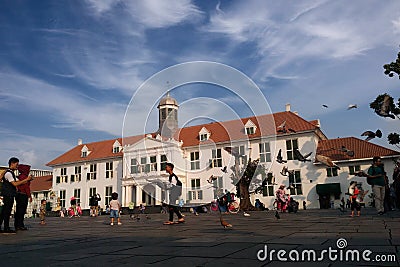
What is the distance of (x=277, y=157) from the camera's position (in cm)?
4050

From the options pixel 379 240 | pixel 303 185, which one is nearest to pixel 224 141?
pixel 303 185

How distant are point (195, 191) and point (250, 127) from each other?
11.0 metres

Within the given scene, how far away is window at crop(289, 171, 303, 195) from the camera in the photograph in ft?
129

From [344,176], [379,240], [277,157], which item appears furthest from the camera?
[277,157]

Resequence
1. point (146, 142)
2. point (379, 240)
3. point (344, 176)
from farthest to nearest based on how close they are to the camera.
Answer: point (146, 142)
point (344, 176)
point (379, 240)

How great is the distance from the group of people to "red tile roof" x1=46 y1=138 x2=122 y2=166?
139 ft

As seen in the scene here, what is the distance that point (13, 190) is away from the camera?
9.16 m

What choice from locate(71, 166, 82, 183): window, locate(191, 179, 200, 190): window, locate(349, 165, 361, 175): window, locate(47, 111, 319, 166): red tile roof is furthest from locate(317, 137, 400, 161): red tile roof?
locate(71, 166, 82, 183): window

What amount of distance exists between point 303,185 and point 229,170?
8547mm

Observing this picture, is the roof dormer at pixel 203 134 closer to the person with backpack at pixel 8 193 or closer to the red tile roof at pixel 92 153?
the red tile roof at pixel 92 153

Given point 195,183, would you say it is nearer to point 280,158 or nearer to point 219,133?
point 219,133

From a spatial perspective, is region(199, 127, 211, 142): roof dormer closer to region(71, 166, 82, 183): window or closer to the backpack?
region(71, 166, 82, 183): window

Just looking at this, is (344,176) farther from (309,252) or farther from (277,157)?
(309,252)

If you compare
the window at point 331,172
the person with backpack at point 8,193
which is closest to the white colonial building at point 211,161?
the window at point 331,172
